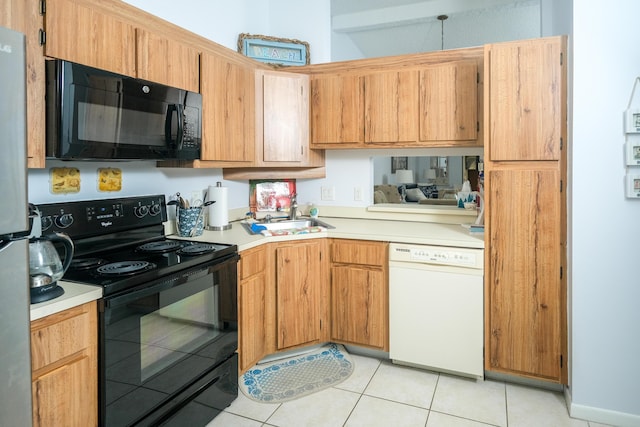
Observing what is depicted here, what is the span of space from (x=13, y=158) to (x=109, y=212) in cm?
121

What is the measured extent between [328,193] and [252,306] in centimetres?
128

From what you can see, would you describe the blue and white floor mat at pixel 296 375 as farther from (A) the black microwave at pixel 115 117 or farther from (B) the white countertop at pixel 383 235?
(A) the black microwave at pixel 115 117

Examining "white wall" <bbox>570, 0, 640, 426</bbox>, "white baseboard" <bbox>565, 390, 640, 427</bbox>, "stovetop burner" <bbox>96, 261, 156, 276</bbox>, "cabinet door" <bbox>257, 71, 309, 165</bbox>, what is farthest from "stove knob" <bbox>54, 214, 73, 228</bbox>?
"white baseboard" <bbox>565, 390, 640, 427</bbox>

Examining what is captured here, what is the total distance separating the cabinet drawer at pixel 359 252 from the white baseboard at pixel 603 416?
1231 millimetres

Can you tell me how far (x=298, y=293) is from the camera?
269cm

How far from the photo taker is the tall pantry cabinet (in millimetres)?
2221

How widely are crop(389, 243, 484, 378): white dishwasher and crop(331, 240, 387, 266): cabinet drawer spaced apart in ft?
0.23

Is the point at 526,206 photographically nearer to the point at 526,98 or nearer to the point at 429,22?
the point at 526,98

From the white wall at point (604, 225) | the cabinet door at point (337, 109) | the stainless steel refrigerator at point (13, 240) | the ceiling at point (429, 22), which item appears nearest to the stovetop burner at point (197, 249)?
the stainless steel refrigerator at point (13, 240)

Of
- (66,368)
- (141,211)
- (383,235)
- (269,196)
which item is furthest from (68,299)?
(269,196)

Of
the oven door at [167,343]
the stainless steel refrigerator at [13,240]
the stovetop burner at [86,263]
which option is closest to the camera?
the stainless steel refrigerator at [13,240]

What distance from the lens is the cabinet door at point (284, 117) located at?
114 inches

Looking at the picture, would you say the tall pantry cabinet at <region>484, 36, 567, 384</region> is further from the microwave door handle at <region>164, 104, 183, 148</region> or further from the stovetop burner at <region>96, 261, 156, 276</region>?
the stovetop burner at <region>96, 261, 156, 276</region>

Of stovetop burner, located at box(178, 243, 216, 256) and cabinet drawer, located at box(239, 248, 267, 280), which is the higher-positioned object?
stovetop burner, located at box(178, 243, 216, 256)
